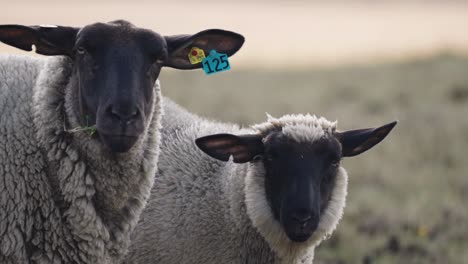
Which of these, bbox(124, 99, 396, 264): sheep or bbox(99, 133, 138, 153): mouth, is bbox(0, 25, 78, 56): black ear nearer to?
bbox(99, 133, 138, 153): mouth

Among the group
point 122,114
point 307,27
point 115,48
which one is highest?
point 115,48

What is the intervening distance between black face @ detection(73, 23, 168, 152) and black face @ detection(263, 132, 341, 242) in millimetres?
1078

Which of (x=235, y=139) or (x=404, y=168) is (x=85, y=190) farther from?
(x=404, y=168)

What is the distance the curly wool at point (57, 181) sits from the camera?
169 inches

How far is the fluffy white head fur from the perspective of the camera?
210 inches

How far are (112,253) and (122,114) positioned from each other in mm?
823

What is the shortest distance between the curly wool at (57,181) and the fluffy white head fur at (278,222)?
37.6 inches

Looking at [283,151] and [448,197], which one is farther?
[448,197]

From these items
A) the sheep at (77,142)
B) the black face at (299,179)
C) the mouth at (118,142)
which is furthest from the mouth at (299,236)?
the mouth at (118,142)

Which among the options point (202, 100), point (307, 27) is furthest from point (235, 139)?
point (307, 27)

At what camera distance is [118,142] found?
426 centimetres

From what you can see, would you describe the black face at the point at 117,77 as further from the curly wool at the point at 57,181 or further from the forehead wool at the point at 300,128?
the forehead wool at the point at 300,128

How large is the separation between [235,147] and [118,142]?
1.46 meters

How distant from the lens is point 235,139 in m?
5.54
